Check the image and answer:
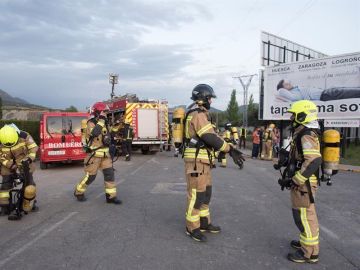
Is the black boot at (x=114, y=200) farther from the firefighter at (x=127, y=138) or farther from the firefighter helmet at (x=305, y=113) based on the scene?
the firefighter at (x=127, y=138)

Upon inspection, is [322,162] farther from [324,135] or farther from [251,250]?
[251,250]

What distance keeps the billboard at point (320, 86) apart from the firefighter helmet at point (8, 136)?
47.4 feet

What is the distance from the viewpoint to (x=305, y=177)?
13.8 feet

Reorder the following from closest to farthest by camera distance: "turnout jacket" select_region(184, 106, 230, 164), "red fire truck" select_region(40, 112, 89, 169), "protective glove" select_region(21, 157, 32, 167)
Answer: "turnout jacket" select_region(184, 106, 230, 164), "protective glove" select_region(21, 157, 32, 167), "red fire truck" select_region(40, 112, 89, 169)

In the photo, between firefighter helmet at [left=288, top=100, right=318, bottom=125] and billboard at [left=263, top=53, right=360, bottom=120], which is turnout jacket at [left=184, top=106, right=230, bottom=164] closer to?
firefighter helmet at [left=288, top=100, right=318, bottom=125]

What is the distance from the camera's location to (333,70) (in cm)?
1681

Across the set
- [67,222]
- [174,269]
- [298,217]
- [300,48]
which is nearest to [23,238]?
[67,222]

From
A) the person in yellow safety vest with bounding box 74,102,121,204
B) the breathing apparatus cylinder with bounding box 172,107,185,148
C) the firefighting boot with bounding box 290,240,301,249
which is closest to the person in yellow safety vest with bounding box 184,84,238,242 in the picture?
the breathing apparatus cylinder with bounding box 172,107,185,148

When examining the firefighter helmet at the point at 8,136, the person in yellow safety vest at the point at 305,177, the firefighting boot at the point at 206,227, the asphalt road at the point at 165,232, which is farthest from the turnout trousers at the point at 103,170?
the person in yellow safety vest at the point at 305,177

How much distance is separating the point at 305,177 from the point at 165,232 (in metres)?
2.23

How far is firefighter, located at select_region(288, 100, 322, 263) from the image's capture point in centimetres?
422

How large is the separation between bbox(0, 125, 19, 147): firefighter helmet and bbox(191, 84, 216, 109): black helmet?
10.2 ft

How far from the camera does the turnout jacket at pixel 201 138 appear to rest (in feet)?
16.1

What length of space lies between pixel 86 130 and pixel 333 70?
13.3 m
